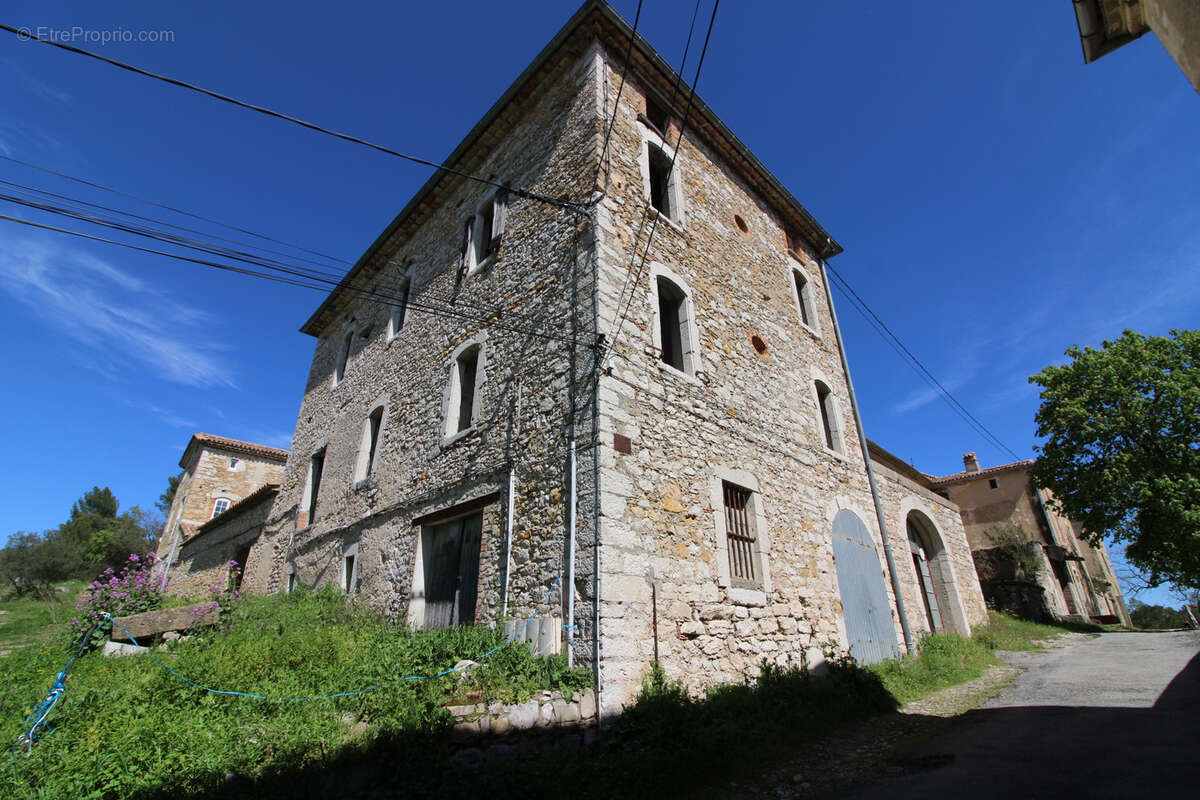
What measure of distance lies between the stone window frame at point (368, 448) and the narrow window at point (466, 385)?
2.61m

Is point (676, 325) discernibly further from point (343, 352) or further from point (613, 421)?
point (343, 352)

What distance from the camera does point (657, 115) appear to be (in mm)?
A: 9406

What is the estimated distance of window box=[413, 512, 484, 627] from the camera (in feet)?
22.6

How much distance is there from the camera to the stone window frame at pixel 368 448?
1032 centimetres

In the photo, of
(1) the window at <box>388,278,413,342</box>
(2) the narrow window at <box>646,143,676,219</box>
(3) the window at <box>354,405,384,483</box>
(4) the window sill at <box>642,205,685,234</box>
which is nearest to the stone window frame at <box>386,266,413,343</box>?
(1) the window at <box>388,278,413,342</box>

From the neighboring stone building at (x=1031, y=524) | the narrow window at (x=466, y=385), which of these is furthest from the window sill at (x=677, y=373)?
the neighboring stone building at (x=1031, y=524)

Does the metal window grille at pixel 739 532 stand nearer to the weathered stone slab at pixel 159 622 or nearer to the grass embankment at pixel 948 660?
the grass embankment at pixel 948 660

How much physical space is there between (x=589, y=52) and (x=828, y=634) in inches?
388

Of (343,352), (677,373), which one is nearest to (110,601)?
(343,352)

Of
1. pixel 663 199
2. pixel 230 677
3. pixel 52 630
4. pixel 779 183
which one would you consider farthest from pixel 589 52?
pixel 52 630

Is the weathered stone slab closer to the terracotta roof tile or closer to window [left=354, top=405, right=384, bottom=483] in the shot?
window [left=354, top=405, right=384, bottom=483]

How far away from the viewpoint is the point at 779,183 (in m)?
11.8

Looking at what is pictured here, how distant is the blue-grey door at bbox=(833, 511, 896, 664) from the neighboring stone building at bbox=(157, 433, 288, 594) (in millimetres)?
22110

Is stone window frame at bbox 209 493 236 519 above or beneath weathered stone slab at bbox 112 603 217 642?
above
